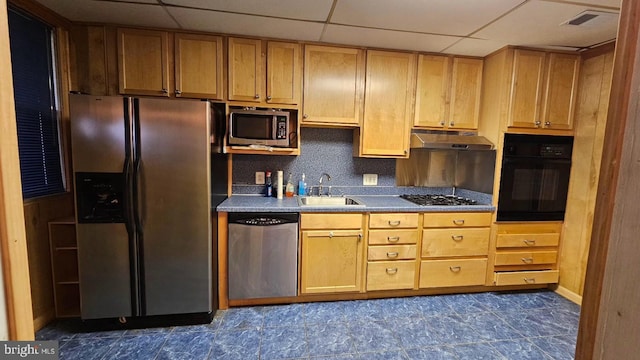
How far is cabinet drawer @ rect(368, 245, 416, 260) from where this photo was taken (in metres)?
2.52

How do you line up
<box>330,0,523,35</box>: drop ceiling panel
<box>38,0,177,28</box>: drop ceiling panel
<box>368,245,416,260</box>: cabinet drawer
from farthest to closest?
<box>368,245,416,260</box>: cabinet drawer
<box>38,0,177,28</box>: drop ceiling panel
<box>330,0,523,35</box>: drop ceiling panel

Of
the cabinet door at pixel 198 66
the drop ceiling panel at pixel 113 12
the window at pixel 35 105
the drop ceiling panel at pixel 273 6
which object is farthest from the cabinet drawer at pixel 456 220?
the window at pixel 35 105

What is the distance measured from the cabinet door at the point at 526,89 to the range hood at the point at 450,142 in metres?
0.29

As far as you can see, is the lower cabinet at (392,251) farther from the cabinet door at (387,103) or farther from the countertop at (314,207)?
the cabinet door at (387,103)

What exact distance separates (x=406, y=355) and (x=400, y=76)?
230 cm

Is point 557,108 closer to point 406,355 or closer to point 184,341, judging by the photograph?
point 406,355

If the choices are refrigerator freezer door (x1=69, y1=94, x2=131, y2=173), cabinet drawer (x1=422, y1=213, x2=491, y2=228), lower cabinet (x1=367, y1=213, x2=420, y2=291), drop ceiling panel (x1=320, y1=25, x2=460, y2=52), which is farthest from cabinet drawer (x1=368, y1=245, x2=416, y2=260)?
refrigerator freezer door (x1=69, y1=94, x2=131, y2=173)

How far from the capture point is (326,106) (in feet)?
8.52

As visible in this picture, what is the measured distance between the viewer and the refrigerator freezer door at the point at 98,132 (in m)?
1.90

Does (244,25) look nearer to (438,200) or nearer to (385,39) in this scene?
(385,39)

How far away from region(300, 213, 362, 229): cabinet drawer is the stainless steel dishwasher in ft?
0.31

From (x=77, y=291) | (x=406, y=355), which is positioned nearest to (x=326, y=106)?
(x=406, y=355)

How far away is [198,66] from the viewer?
7.82ft

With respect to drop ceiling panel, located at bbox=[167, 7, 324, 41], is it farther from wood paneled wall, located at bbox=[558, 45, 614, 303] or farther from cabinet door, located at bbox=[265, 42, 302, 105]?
wood paneled wall, located at bbox=[558, 45, 614, 303]
